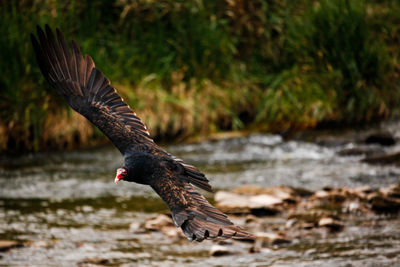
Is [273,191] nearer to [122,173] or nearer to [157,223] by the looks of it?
[157,223]

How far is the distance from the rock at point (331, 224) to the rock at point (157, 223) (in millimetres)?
1019

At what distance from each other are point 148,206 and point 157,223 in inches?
32.8

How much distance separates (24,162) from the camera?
732 cm

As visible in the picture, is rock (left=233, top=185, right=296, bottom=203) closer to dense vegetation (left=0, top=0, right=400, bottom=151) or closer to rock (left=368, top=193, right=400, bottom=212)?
rock (left=368, top=193, right=400, bottom=212)

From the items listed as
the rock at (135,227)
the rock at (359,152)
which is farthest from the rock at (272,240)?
the rock at (359,152)

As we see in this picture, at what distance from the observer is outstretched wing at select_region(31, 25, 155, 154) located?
3.79 meters

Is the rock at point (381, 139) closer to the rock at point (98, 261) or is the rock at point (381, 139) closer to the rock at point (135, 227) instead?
the rock at point (135, 227)

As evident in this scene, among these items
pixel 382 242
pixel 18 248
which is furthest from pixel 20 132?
pixel 382 242

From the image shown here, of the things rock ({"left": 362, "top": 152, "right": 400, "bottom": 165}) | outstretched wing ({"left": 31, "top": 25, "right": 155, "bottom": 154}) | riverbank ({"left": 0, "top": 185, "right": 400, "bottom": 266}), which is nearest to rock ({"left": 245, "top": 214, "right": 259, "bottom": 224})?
riverbank ({"left": 0, "top": 185, "right": 400, "bottom": 266})

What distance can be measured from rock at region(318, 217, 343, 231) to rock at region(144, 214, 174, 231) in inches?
40.1

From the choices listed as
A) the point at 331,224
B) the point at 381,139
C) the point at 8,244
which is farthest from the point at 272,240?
the point at 381,139

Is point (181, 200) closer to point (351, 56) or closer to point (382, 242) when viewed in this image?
point (382, 242)

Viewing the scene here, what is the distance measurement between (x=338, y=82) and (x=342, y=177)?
244 cm

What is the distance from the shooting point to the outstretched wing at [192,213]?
2924mm
